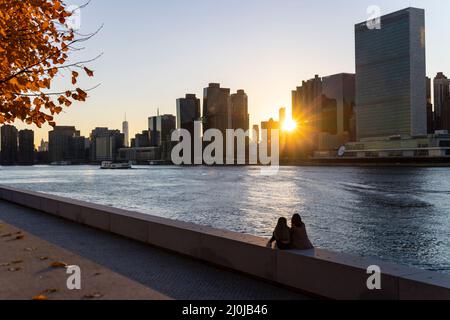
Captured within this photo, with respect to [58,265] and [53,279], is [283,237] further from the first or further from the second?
[58,265]

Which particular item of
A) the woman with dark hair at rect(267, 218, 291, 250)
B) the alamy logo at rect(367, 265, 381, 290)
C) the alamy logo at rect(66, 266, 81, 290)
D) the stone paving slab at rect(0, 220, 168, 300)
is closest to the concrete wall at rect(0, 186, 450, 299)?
the alamy logo at rect(367, 265, 381, 290)

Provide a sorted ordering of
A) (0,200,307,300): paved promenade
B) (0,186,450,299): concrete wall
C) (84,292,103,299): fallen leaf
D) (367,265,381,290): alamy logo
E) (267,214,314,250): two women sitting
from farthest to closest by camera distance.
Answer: (267,214,314,250): two women sitting
(0,200,307,300): paved promenade
(84,292,103,299): fallen leaf
(367,265,381,290): alamy logo
(0,186,450,299): concrete wall

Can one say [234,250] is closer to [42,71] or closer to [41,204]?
[42,71]

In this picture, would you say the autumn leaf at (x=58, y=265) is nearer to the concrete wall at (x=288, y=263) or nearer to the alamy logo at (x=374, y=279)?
the concrete wall at (x=288, y=263)

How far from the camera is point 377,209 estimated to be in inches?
1708

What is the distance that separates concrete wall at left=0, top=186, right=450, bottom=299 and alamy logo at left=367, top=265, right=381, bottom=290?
6cm

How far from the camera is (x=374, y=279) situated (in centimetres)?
720

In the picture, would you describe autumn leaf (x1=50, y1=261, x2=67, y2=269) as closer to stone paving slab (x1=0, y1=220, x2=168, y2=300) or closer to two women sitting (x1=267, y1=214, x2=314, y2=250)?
stone paving slab (x1=0, y1=220, x2=168, y2=300)

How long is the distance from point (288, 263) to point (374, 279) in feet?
5.82

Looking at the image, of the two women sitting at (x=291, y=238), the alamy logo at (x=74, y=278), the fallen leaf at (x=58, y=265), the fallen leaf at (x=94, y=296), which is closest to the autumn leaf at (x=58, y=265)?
the fallen leaf at (x=58, y=265)

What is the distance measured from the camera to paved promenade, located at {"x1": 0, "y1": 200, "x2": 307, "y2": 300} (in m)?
8.16

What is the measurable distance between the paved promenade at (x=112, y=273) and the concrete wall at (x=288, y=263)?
0.77 ft

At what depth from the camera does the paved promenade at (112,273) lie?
26.8 feet
